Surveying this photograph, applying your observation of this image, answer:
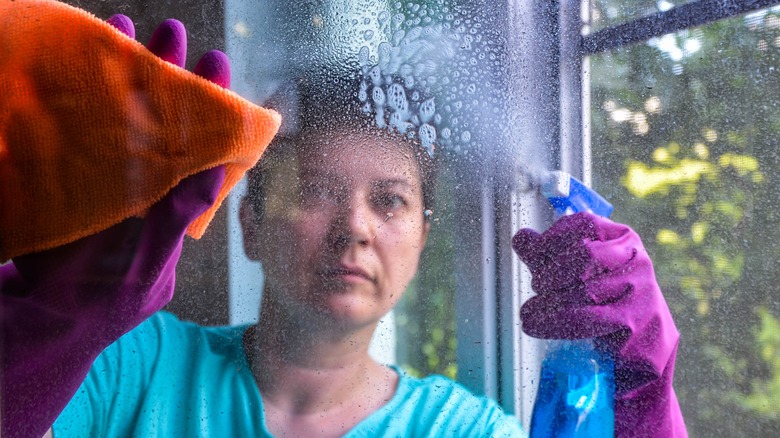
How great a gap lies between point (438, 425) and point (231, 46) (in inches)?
11.0

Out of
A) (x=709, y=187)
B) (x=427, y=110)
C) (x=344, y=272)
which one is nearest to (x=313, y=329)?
(x=344, y=272)

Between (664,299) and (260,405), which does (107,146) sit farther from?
(664,299)

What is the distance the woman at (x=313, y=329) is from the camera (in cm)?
38

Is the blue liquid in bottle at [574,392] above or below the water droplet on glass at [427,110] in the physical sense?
below

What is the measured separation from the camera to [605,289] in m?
0.40

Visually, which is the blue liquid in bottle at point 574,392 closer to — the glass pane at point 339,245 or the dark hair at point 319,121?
the glass pane at point 339,245

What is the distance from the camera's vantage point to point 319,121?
15.5 inches

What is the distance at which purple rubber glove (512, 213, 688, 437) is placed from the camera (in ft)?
1.31

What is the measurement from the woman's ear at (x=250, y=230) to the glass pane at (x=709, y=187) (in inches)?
8.8

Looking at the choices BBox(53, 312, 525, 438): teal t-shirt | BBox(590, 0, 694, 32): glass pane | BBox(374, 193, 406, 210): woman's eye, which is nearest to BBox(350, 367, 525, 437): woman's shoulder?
BBox(53, 312, 525, 438): teal t-shirt

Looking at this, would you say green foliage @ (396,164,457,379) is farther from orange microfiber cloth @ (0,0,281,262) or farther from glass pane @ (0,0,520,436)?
Answer: orange microfiber cloth @ (0,0,281,262)

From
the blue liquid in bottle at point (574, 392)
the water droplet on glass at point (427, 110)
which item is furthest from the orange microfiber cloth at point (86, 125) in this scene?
the blue liquid in bottle at point (574, 392)

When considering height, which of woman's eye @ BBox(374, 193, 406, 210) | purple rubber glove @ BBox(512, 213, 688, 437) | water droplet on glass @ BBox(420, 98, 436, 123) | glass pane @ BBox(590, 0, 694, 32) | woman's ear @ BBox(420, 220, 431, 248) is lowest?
purple rubber glove @ BBox(512, 213, 688, 437)

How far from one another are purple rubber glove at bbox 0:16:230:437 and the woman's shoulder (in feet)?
0.53
